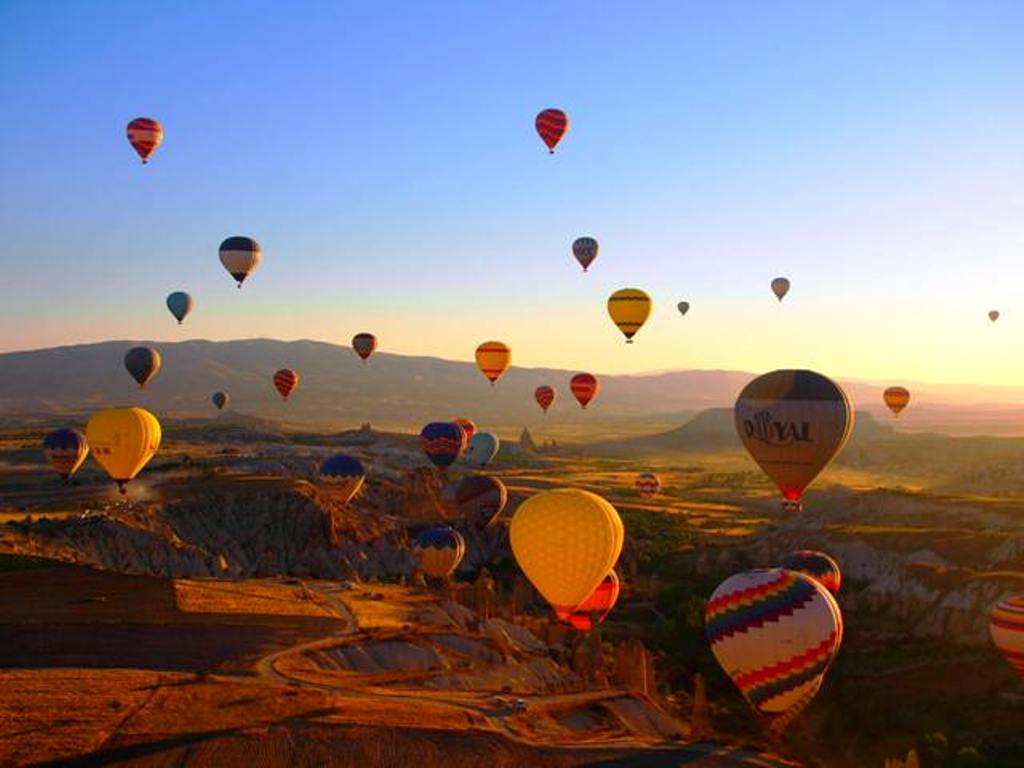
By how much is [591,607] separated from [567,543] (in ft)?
20.3

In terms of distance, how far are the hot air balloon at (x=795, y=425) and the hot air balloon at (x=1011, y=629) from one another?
23.0 feet

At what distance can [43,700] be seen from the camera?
22.8m

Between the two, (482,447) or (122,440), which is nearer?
(122,440)

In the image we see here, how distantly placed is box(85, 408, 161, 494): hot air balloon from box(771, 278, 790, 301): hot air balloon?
49957 mm

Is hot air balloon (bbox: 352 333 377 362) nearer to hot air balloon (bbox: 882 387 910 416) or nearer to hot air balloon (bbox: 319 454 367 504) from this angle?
hot air balloon (bbox: 319 454 367 504)

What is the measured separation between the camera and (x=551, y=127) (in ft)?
184

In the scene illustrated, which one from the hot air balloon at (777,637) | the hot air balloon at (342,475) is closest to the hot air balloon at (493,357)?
the hot air balloon at (342,475)

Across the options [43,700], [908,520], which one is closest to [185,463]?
[908,520]

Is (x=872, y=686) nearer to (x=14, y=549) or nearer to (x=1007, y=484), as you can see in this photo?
(x=14, y=549)

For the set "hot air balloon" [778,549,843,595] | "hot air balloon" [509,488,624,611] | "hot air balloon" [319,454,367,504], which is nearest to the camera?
"hot air balloon" [509,488,624,611]

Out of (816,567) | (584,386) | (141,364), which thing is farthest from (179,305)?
(816,567)

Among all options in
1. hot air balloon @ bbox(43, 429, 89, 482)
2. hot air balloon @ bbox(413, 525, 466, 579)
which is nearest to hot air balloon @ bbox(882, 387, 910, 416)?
hot air balloon @ bbox(413, 525, 466, 579)

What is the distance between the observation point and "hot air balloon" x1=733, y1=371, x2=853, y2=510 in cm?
3566

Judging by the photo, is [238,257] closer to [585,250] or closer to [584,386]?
[585,250]
